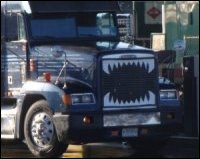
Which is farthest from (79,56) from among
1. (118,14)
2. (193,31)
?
(193,31)

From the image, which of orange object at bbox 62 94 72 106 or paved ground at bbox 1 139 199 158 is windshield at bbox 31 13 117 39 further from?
paved ground at bbox 1 139 199 158

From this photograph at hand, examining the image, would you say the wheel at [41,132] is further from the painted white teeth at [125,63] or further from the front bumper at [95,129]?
the painted white teeth at [125,63]

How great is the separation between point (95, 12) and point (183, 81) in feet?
7.18

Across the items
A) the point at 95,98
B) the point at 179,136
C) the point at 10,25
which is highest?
the point at 10,25

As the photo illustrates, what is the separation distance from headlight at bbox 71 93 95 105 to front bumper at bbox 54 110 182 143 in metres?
0.18

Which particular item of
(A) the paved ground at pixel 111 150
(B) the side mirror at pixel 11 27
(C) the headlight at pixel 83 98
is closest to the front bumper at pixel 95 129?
(C) the headlight at pixel 83 98

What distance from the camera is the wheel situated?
450 inches

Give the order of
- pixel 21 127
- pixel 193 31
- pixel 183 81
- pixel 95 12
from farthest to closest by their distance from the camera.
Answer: pixel 193 31 → pixel 183 81 → pixel 95 12 → pixel 21 127

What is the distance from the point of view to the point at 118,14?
1330 centimetres

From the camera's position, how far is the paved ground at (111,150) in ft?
39.9

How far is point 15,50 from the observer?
12188 mm

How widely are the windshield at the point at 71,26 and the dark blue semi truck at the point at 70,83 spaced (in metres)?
0.02

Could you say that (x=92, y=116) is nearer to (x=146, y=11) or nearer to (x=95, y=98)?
(x=95, y=98)

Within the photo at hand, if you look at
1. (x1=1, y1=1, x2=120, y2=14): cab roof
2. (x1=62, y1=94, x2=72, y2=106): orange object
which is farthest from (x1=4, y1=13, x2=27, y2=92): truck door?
(x1=62, y1=94, x2=72, y2=106): orange object
